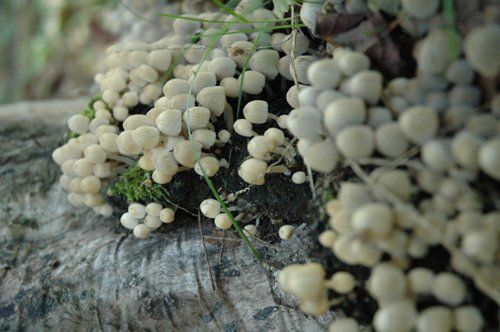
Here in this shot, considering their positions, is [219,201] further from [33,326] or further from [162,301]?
[33,326]

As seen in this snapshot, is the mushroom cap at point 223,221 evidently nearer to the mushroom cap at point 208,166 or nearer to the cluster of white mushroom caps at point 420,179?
the mushroom cap at point 208,166

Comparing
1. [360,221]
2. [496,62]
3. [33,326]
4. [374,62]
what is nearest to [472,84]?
[496,62]

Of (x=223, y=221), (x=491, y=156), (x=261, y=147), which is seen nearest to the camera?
(x=491, y=156)

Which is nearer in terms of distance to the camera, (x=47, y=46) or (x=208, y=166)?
(x=208, y=166)

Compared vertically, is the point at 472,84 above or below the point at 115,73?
above

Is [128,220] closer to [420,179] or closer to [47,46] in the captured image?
[420,179]

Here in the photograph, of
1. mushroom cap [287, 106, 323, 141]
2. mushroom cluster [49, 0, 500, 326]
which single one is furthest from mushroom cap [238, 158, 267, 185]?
mushroom cap [287, 106, 323, 141]

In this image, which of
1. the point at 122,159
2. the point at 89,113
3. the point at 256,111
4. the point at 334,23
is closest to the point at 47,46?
the point at 89,113
